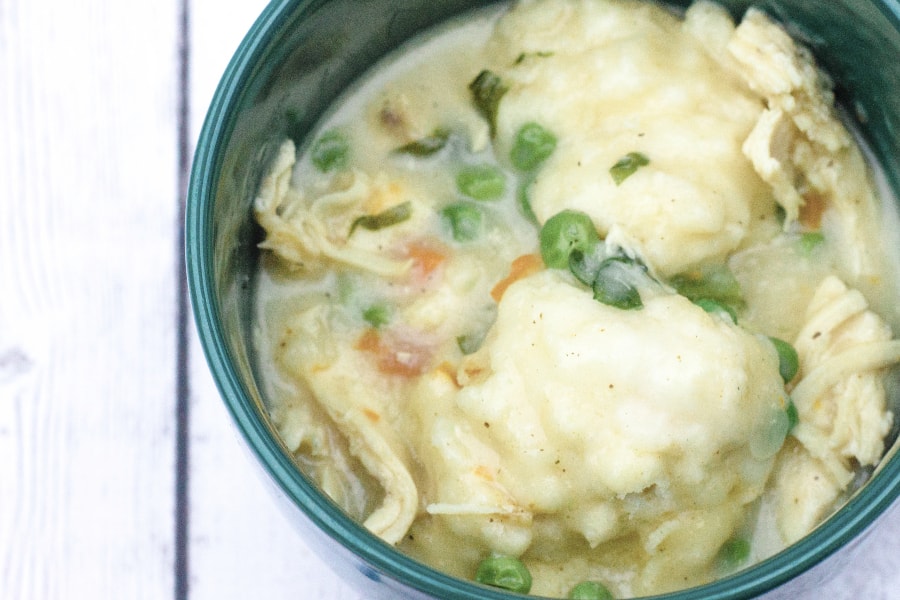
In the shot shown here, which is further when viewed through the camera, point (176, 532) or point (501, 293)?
point (176, 532)

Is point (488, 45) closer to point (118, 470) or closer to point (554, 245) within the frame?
point (554, 245)

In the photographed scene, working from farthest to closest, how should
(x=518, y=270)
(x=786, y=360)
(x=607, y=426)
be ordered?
(x=518, y=270)
(x=786, y=360)
(x=607, y=426)

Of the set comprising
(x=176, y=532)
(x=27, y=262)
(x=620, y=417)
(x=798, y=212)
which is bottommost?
(x=176, y=532)

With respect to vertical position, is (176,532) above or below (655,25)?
below

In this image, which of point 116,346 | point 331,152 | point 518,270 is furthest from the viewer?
point 116,346

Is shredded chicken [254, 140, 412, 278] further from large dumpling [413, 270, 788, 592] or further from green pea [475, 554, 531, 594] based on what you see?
green pea [475, 554, 531, 594]

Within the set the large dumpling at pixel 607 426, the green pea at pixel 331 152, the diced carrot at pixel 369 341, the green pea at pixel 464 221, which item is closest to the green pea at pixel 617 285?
the large dumpling at pixel 607 426

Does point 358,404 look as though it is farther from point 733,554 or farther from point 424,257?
point 733,554

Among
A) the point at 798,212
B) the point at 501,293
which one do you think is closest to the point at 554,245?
the point at 501,293

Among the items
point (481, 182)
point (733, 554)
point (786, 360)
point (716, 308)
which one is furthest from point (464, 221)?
point (733, 554)
